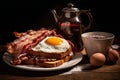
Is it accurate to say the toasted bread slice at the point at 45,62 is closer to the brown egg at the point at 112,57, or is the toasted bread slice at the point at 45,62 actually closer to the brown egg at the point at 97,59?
the brown egg at the point at 97,59

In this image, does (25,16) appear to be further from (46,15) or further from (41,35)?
(41,35)

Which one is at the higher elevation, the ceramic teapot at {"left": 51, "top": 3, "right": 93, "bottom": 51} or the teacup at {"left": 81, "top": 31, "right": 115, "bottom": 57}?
the ceramic teapot at {"left": 51, "top": 3, "right": 93, "bottom": 51}

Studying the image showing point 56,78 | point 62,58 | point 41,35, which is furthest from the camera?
point 41,35

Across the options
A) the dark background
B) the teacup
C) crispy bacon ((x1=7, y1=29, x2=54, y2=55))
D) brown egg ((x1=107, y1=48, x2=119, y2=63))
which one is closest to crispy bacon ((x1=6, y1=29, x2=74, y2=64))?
crispy bacon ((x1=7, y1=29, x2=54, y2=55))

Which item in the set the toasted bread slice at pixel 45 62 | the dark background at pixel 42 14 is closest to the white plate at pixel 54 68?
the toasted bread slice at pixel 45 62

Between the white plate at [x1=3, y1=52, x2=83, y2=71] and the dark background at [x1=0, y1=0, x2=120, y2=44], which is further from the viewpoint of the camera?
the dark background at [x1=0, y1=0, x2=120, y2=44]

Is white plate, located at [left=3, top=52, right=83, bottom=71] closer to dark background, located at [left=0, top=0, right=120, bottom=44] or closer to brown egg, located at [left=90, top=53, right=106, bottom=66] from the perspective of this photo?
brown egg, located at [left=90, top=53, right=106, bottom=66]

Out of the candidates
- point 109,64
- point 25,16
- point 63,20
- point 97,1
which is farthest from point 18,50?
point 97,1
